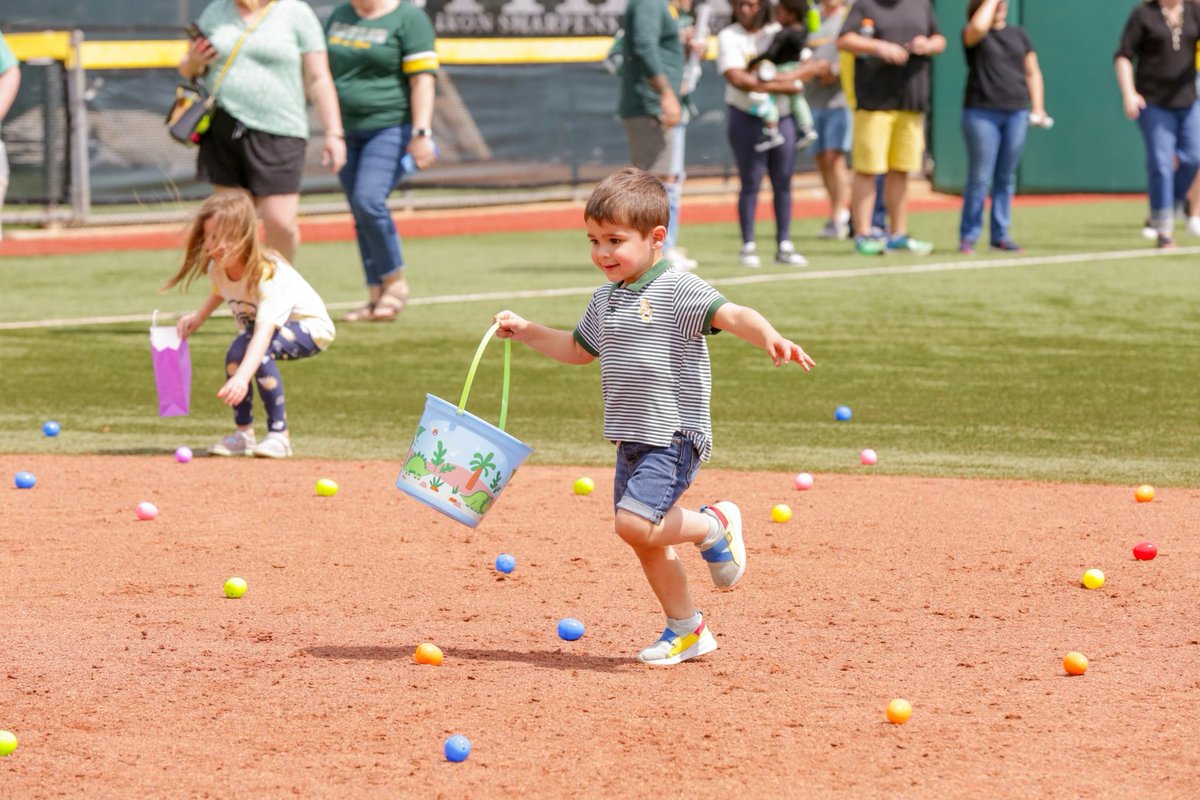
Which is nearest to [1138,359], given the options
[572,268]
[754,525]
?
[754,525]

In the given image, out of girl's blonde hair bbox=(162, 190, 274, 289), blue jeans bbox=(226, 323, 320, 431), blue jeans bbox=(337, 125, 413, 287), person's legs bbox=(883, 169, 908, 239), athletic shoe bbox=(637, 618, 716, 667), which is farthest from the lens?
person's legs bbox=(883, 169, 908, 239)

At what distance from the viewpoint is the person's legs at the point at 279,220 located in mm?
10688

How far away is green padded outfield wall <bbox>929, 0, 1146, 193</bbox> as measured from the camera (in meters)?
22.9

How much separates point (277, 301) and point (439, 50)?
1345cm

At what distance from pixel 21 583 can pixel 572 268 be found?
9981 millimetres

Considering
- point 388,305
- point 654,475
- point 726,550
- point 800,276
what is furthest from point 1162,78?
point 654,475

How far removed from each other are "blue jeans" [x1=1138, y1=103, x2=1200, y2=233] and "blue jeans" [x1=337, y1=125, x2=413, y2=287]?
24.4 feet

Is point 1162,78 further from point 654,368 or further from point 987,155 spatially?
point 654,368

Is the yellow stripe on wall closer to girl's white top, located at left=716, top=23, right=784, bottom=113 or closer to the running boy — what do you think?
girl's white top, located at left=716, top=23, right=784, bottom=113

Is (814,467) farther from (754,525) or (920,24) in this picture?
(920,24)

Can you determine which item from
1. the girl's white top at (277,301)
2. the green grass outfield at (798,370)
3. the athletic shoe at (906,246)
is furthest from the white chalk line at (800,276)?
the girl's white top at (277,301)

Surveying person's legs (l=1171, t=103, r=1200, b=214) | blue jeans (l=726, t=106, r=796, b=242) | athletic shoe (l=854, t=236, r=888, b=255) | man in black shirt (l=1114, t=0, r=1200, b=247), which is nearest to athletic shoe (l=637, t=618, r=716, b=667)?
blue jeans (l=726, t=106, r=796, b=242)

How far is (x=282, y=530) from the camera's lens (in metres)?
6.93

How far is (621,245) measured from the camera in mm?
4984
